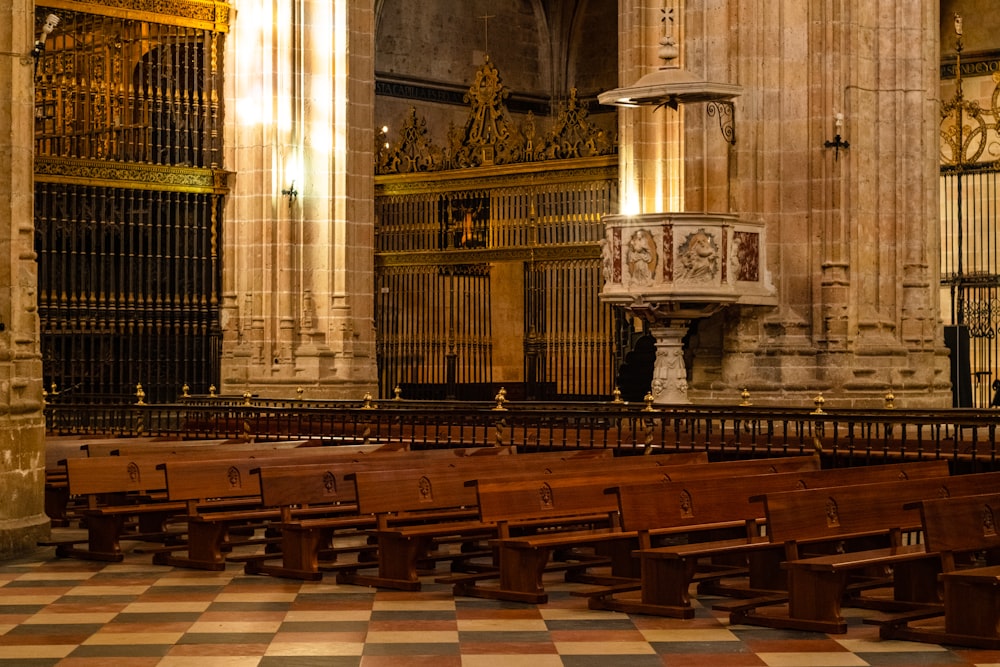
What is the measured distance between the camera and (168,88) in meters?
21.3

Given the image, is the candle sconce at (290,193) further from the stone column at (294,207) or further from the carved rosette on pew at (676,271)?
the carved rosette on pew at (676,271)

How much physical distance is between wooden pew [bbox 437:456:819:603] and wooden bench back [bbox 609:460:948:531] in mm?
301

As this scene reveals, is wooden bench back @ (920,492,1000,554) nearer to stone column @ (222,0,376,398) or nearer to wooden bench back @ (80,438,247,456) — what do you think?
wooden bench back @ (80,438,247,456)

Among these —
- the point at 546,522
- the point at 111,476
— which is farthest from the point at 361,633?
the point at 111,476

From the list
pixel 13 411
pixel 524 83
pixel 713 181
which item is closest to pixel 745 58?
pixel 713 181

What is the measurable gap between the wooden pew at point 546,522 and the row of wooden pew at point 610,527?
0.5 inches

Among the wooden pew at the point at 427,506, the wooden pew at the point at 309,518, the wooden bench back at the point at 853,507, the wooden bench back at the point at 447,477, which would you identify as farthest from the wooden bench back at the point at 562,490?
the wooden bench back at the point at 853,507

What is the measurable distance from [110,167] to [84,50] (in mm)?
1487

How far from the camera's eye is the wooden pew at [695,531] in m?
8.44

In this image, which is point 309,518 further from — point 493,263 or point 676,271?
point 493,263

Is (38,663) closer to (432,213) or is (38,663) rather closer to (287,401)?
(287,401)

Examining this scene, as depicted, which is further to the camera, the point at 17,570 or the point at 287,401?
the point at 287,401

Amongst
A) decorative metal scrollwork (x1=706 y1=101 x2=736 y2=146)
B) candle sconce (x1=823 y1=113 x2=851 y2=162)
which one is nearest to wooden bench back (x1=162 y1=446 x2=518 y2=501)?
decorative metal scrollwork (x1=706 y1=101 x2=736 y2=146)

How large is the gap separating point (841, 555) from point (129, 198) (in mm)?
14273
